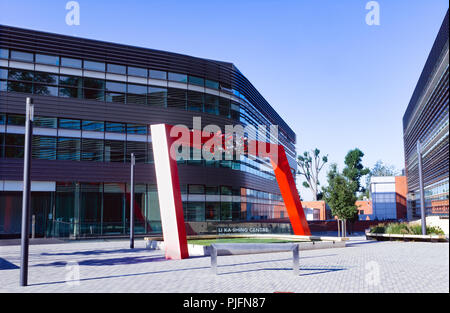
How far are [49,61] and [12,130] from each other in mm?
→ 5232

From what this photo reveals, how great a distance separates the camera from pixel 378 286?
372 inches

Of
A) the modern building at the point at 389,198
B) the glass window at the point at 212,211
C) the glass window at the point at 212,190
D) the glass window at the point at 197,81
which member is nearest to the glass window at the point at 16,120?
the glass window at the point at 197,81

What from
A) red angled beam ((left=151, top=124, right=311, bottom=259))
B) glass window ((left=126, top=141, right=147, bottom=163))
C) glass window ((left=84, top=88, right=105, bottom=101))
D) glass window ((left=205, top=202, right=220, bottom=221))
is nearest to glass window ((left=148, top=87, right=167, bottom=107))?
glass window ((left=126, top=141, right=147, bottom=163))

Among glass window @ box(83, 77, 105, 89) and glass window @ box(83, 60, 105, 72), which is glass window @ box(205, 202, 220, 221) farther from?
glass window @ box(83, 60, 105, 72)

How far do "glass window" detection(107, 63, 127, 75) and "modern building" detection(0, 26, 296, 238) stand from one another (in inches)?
2.8

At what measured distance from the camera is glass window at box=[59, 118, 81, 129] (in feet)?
93.4

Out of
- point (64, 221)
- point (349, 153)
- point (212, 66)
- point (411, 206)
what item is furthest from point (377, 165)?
point (64, 221)

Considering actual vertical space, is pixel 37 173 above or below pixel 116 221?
above

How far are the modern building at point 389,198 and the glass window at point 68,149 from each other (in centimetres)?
5036

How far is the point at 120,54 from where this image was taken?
30.6 m

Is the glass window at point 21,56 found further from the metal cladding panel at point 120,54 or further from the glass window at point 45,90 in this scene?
the glass window at point 45,90

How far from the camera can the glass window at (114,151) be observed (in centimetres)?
2981
